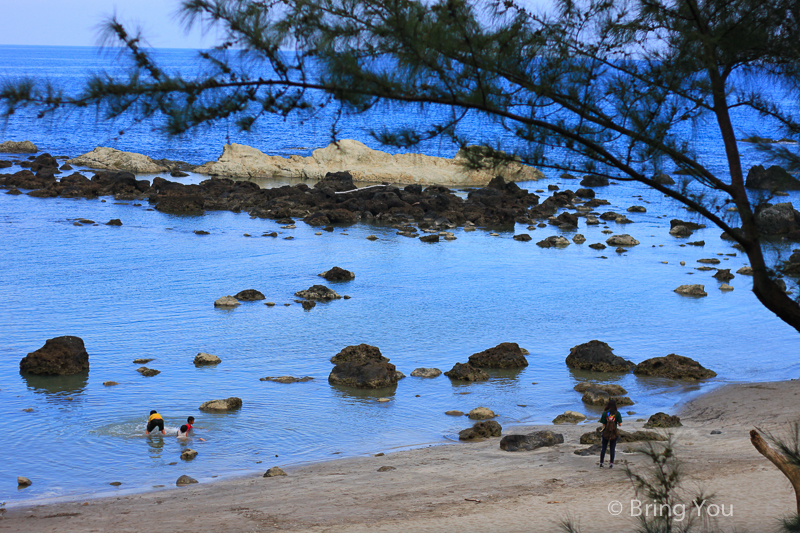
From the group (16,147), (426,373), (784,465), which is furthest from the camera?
(16,147)

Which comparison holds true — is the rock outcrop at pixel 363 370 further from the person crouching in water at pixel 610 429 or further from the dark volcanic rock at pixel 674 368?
the person crouching in water at pixel 610 429

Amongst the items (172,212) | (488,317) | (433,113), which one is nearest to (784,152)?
(433,113)

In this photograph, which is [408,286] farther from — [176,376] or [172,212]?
[172,212]

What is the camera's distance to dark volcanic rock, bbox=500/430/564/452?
14320 millimetres

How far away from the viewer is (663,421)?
15.5 m

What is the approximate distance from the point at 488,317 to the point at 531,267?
9178 millimetres

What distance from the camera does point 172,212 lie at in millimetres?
45312

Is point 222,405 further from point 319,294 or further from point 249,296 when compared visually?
point 319,294

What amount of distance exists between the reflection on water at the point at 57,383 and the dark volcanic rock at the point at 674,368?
1464 centimetres

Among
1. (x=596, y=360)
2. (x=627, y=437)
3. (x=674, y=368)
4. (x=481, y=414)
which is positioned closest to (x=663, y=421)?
(x=627, y=437)

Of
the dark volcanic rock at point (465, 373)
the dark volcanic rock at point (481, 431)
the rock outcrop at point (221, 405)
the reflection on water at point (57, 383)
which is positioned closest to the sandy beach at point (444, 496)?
the dark volcanic rock at point (481, 431)

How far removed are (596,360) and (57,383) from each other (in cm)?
1418

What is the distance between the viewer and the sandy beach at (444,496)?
1023 centimetres

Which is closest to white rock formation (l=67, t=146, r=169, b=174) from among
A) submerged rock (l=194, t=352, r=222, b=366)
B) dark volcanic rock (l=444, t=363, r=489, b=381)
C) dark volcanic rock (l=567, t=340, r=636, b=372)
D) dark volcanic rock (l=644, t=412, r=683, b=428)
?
submerged rock (l=194, t=352, r=222, b=366)
